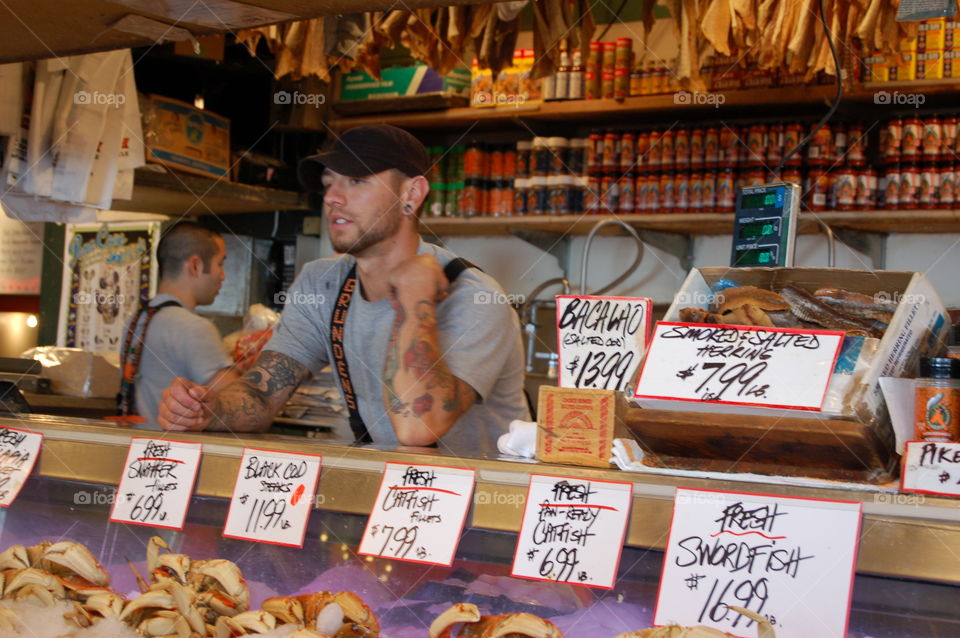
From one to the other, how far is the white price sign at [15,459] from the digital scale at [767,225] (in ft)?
3.18

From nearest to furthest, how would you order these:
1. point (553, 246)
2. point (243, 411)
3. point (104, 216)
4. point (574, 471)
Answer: point (574, 471)
point (243, 411)
point (553, 246)
point (104, 216)

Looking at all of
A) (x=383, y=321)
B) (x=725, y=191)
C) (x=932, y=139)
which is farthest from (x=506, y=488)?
(x=932, y=139)

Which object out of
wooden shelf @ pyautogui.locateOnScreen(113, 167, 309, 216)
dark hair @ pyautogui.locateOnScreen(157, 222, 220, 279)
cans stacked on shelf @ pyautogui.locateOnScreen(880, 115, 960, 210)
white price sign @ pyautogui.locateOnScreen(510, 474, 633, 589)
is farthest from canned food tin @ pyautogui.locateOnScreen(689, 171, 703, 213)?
white price sign @ pyautogui.locateOnScreen(510, 474, 633, 589)

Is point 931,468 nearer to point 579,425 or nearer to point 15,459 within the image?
point 579,425

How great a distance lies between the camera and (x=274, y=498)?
1.13m

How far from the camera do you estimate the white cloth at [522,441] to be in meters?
1.11

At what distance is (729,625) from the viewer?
2.82 feet

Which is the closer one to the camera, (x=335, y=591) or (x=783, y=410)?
(x=783, y=410)

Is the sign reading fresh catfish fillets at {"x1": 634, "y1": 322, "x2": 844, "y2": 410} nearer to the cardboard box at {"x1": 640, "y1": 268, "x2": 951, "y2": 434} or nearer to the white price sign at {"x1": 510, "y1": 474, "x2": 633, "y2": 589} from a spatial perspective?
the cardboard box at {"x1": 640, "y1": 268, "x2": 951, "y2": 434}

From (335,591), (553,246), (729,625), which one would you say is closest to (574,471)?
(729,625)

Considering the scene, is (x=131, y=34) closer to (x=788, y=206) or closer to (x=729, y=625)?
(x=788, y=206)

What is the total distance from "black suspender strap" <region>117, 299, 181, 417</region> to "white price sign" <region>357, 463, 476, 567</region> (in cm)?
212

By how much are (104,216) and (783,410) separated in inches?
193

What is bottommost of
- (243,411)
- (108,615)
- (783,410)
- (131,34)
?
(108,615)
